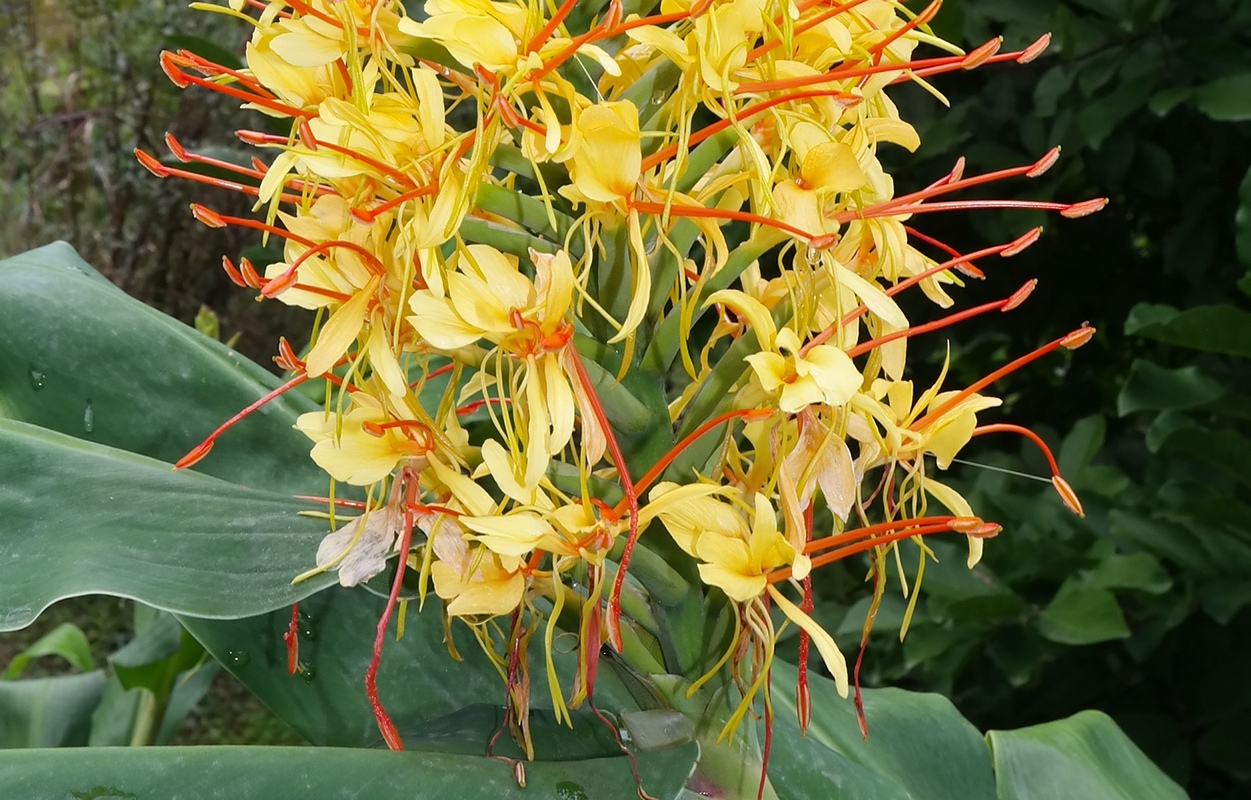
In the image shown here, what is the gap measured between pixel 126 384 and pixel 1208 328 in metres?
1.05

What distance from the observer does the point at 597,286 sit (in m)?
0.48

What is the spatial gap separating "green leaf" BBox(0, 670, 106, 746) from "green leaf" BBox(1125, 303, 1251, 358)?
1.33 m

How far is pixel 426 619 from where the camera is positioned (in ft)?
2.34

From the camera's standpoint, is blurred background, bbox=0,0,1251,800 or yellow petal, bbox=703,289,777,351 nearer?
yellow petal, bbox=703,289,777,351

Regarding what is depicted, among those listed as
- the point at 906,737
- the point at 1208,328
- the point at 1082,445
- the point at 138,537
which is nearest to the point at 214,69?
the point at 138,537

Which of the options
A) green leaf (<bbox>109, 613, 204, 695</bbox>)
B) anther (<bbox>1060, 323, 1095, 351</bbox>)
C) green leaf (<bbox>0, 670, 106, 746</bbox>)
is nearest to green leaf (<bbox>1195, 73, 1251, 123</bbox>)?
anther (<bbox>1060, 323, 1095, 351</bbox>)

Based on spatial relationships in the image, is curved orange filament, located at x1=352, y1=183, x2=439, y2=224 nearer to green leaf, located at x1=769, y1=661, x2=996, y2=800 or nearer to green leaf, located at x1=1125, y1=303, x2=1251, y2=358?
green leaf, located at x1=769, y1=661, x2=996, y2=800

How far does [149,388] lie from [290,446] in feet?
0.34

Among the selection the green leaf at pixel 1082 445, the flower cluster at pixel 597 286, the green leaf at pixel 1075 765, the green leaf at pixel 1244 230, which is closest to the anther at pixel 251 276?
the flower cluster at pixel 597 286

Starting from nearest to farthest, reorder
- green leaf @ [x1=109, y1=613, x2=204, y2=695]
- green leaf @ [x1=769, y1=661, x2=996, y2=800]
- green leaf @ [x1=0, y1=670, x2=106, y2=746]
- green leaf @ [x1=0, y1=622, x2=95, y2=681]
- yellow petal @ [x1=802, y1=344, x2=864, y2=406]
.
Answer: yellow petal @ [x1=802, y1=344, x2=864, y2=406], green leaf @ [x1=769, y1=661, x2=996, y2=800], green leaf @ [x1=109, y1=613, x2=204, y2=695], green leaf @ [x1=0, y1=670, x2=106, y2=746], green leaf @ [x1=0, y1=622, x2=95, y2=681]

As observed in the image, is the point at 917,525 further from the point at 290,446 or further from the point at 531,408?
the point at 290,446

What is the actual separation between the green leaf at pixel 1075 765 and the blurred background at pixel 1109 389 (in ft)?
0.76

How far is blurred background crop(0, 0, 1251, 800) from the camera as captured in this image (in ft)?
3.98

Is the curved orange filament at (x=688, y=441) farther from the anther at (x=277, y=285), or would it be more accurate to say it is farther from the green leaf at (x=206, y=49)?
the green leaf at (x=206, y=49)
